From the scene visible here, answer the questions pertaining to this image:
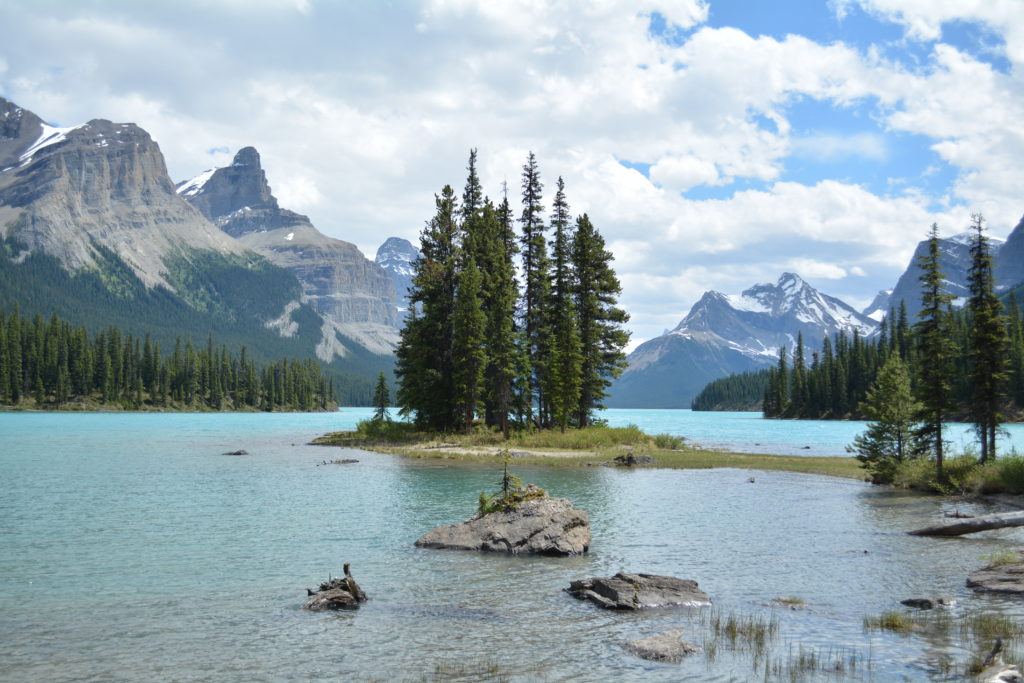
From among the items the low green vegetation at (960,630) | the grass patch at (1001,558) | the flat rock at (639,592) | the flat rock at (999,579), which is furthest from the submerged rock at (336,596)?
the grass patch at (1001,558)

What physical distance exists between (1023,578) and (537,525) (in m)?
13.7

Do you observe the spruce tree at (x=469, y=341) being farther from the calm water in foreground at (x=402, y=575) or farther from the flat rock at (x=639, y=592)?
the flat rock at (x=639, y=592)

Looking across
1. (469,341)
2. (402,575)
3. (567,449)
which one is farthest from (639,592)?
(469,341)

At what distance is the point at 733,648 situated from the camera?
14539mm

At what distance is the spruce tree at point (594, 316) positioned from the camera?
71.0m

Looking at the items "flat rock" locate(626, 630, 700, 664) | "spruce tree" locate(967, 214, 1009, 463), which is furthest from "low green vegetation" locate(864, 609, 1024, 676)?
"spruce tree" locate(967, 214, 1009, 463)

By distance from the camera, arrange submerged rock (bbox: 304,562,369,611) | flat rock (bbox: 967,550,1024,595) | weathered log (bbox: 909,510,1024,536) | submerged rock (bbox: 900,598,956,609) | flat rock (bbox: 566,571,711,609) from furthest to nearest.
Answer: weathered log (bbox: 909,510,1024,536), flat rock (bbox: 967,550,1024,595), flat rock (bbox: 566,571,711,609), submerged rock (bbox: 900,598,956,609), submerged rock (bbox: 304,562,369,611)

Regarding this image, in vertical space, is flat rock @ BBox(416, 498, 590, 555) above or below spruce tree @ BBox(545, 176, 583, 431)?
below

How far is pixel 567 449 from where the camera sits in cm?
6272

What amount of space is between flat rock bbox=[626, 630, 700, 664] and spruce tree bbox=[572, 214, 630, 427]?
5511 centimetres

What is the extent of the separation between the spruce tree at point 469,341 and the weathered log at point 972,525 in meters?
40.6

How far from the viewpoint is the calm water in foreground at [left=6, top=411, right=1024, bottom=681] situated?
45.0ft

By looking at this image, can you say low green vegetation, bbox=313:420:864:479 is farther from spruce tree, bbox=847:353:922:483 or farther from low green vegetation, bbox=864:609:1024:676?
low green vegetation, bbox=864:609:1024:676

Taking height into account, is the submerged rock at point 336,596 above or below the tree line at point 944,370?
below
